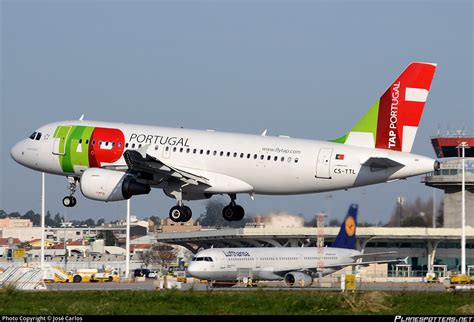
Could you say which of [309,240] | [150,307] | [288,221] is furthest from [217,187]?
[309,240]

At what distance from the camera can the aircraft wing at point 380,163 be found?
64062 mm

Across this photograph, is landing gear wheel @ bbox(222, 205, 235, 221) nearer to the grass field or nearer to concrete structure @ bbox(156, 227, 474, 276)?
the grass field

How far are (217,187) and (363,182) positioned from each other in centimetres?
961

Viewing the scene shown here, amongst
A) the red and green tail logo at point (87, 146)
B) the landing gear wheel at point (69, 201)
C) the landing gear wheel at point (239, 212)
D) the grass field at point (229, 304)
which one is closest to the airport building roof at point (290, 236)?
the landing gear wheel at point (239, 212)

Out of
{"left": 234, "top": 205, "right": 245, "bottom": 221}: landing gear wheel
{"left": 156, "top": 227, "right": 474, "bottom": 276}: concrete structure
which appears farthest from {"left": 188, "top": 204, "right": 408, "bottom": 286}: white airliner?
{"left": 156, "top": 227, "right": 474, "bottom": 276}: concrete structure

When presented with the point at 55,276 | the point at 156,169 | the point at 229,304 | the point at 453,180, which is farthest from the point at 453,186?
the point at 229,304

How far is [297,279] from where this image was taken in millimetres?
85000

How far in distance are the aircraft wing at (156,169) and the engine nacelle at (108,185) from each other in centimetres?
82

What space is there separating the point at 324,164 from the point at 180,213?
10460 millimetres

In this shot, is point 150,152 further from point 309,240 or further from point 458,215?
point 458,215

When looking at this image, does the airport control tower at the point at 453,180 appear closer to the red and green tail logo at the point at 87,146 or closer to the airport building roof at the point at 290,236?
the airport building roof at the point at 290,236

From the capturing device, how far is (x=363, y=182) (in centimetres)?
6531

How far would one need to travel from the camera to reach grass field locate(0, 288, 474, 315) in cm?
4609
